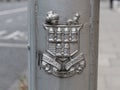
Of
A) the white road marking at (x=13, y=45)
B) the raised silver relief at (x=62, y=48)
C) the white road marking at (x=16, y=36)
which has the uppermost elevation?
the raised silver relief at (x=62, y=48)

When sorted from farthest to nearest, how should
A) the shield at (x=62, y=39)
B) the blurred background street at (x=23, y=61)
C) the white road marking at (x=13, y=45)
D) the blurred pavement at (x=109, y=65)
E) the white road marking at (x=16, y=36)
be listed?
1. the white road marking at (x=16, y=36)
2. the white road marking at (x=13, y=45)
3. the blurred background street at (x=23, y=61)
4. the blurred pavement at (x=109, y=65)
5. the shield at (x=62, y=39)

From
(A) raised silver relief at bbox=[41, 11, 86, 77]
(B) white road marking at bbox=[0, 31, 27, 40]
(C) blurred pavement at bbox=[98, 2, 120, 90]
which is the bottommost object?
(C) blurred pavement at bbox=[98, 2, 120, 90]

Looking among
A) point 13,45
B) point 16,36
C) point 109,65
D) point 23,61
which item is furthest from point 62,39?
point 16,36

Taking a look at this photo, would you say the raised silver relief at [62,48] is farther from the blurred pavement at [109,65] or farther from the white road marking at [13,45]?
the white road marking at [13,45]

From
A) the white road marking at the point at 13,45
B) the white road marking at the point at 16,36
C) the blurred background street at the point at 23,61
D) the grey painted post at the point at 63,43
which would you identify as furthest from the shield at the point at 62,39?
the white road marking at the point at 16,36

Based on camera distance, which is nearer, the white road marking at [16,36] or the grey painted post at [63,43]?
the grey painted post at [63,43]

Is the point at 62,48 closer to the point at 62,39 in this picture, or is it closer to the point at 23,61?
the point at 62,39

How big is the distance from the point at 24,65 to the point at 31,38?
735cm

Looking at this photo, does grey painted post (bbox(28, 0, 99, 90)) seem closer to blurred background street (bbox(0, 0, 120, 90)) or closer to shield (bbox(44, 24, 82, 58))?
shield (bbox(44, 24, 82, 58))

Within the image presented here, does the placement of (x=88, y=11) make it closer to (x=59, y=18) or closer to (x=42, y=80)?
(x=59, y=18)

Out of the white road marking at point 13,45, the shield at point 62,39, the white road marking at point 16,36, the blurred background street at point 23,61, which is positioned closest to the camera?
the shield at point 62,39

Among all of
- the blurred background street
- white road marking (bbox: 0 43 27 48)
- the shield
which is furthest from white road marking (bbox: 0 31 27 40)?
the shield

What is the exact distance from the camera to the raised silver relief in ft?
8.30

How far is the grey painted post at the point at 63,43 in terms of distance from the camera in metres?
2.55
